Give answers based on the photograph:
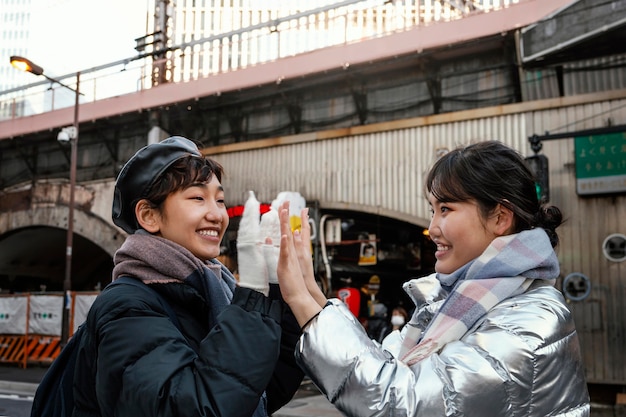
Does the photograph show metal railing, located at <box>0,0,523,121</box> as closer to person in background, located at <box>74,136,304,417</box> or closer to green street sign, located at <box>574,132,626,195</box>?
green street sign, located at <box>574,132,626,195</box>

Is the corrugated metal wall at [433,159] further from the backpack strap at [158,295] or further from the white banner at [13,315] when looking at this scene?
the backpack strap at [158,295]

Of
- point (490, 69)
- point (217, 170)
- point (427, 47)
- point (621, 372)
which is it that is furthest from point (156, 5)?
point (217, 170)

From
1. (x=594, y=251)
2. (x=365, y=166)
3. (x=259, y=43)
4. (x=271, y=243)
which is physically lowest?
(x=594, y=251)

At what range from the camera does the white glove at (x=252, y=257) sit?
1.96 m

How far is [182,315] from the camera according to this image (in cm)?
194

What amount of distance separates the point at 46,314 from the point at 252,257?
19.1 m

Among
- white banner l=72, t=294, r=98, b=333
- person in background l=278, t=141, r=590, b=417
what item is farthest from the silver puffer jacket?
white banner l=72, t=294, r=98, b=333

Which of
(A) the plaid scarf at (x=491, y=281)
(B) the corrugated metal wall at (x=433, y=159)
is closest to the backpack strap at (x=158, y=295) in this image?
(A) the plaid scarf at (x=491, y=281)

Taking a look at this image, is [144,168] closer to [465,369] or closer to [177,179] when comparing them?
[177,179]

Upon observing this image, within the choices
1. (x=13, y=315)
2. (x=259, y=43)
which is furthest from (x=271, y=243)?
(x=13, y=315)

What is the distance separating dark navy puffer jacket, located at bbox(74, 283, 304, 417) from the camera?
1.54m

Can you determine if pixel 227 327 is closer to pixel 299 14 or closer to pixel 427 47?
pixel 427 47

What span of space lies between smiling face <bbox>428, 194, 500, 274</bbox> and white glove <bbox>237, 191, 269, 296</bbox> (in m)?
0.71

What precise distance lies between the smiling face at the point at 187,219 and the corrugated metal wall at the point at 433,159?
9.16 meters
